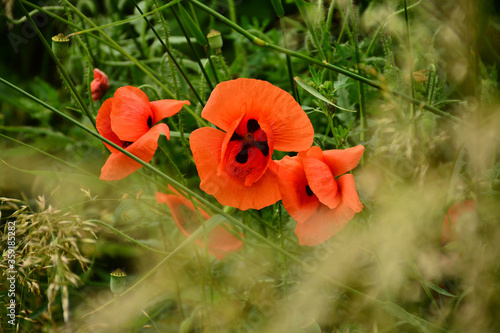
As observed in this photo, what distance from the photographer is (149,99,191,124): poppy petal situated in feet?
2.80

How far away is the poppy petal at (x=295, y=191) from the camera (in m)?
0.77

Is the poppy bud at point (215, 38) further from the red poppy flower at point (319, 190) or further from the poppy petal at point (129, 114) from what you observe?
the red poppy flower at point (319, 190)

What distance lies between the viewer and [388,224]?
69 centimetres

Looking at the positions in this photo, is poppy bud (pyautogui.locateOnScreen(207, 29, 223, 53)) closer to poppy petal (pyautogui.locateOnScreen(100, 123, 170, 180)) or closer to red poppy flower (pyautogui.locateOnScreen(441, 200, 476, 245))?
poppy petal (pyautogui.locateOnScreen(100, 123, 170, 180))

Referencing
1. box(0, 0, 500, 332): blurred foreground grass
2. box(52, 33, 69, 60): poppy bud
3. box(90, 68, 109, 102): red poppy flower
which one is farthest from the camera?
box(90, 68, 109, 102): red poppy flower

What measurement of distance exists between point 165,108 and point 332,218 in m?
0.33

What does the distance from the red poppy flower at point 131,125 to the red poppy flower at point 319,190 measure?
20 cm

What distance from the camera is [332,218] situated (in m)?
0.78

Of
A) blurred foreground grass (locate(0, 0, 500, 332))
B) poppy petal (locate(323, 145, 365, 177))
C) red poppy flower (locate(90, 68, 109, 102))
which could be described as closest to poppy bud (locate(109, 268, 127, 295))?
blurred foreground grass (locate(0, 0, 500, 332))

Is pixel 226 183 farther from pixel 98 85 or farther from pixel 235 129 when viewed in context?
pixel 98 85

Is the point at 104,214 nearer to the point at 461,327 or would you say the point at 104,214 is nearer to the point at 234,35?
the point at 234,35

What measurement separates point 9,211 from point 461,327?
120 centimetres

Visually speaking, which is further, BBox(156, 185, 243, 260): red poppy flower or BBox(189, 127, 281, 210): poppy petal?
BBox(156, 185, 243, 260): red poppy flower

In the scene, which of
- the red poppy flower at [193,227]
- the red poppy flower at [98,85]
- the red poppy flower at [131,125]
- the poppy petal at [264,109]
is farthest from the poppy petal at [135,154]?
the red poppy flower at [98,85]
